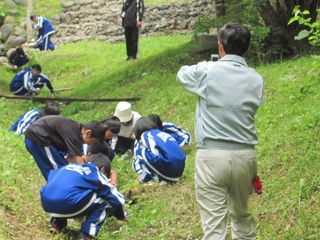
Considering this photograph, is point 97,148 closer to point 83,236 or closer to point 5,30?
point 83,236

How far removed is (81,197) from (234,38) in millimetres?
2299

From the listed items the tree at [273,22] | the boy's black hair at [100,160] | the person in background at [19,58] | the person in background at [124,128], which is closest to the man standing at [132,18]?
the tree at [273,22]

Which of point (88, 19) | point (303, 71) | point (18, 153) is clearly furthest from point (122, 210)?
point (88, 19)

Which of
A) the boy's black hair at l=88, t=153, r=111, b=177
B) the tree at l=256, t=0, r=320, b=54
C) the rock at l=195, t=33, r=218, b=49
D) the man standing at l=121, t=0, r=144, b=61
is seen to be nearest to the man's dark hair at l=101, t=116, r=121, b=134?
the boy's black hair at l=88, t=153, r=111, b=177

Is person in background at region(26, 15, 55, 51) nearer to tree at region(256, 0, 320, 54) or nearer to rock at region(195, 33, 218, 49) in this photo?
rock at region(195, 33, 218, 49)

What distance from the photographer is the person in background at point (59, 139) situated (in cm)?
697

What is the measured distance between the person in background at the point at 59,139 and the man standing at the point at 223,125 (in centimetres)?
232

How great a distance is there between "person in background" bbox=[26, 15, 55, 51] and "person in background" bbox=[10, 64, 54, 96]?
21.2 feet

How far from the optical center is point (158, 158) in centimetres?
755

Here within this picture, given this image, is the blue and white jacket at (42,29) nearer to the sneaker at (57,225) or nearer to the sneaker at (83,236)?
the sneaker at (57,225)

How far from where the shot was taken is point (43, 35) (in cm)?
2158

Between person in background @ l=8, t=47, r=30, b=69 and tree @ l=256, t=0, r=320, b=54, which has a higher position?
tree @ l=256, t=0, r=320, b=54

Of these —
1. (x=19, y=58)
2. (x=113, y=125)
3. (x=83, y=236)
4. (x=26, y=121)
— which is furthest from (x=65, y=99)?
(x=83, y=236)

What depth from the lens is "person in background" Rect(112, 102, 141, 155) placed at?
948 cm
